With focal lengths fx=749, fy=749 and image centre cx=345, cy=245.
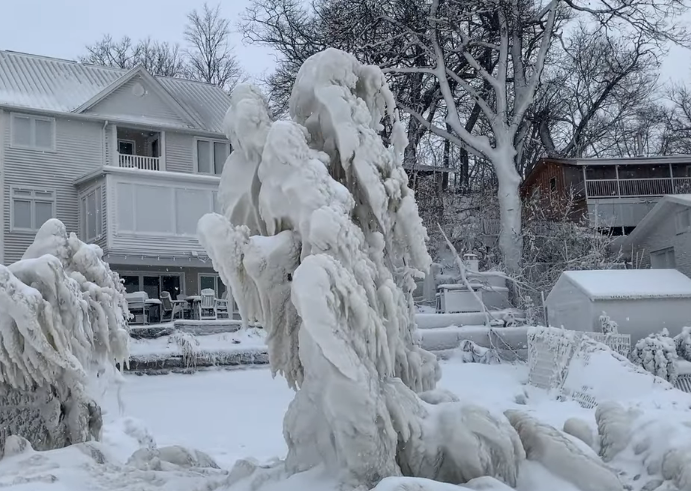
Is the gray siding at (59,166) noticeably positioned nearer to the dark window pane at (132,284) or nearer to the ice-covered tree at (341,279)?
the dark window pane at (132,284)

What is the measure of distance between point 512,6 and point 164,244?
13.2m

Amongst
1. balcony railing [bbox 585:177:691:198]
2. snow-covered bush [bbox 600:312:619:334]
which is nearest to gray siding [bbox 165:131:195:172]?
balcony railing [bbox 585:177:691:198]

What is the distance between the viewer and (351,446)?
5879mm

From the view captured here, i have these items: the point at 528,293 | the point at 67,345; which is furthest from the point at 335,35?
the point at 67,345

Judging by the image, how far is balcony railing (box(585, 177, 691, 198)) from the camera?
96.8ft

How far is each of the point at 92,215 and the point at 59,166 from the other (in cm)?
224

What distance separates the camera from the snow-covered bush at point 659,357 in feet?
44.9

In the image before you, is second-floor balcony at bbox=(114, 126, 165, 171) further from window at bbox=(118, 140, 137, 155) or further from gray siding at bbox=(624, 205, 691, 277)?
gray siding at bbox=(624, 205, 691, 277)

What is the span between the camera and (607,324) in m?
15.3

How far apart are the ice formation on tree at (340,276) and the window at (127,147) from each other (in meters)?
21.3

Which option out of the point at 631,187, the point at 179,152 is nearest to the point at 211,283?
the point at 179,152

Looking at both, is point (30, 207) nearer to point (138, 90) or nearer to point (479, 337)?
point (138, 90)

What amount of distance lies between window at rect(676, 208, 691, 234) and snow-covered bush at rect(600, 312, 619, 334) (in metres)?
7.27

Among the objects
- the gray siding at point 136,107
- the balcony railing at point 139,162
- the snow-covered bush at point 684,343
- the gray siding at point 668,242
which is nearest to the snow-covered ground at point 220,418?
the snow-covered bush at point 684,343
